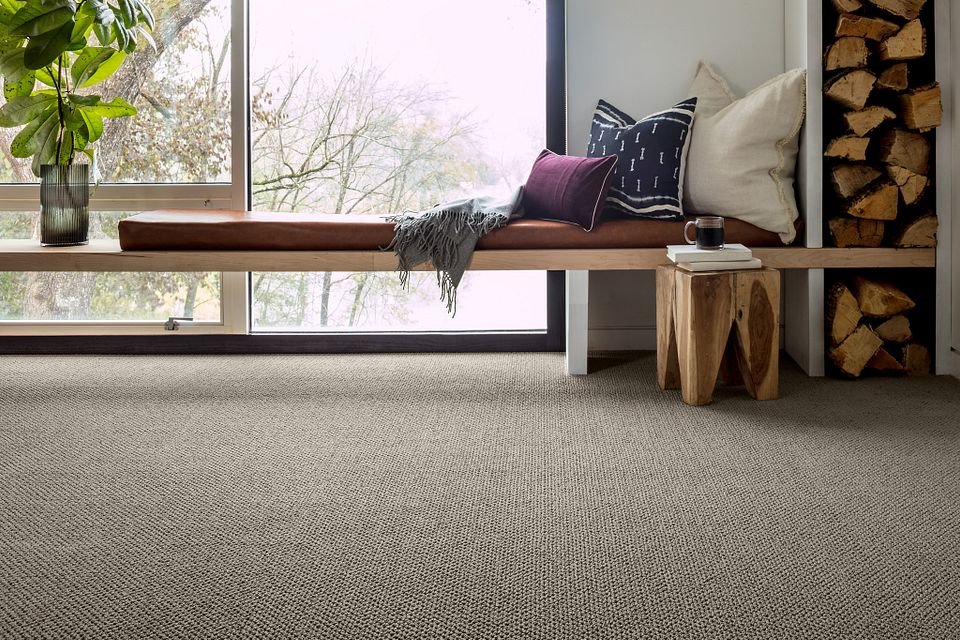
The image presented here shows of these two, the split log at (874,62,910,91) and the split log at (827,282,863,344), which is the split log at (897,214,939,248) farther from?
the split log at (874,62,910,91)

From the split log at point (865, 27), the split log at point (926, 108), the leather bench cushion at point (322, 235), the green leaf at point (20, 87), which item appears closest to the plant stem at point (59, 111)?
the green leaf at point (20, 87)

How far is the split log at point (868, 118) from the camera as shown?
11.1 feet

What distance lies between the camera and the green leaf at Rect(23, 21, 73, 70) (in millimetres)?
3414

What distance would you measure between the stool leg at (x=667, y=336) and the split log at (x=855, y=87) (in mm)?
937

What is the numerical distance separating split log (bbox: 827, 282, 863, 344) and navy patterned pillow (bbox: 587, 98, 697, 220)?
678 millimetres

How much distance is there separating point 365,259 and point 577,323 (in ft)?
2.92

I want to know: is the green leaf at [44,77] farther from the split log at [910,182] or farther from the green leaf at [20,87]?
the split log at [910,182]

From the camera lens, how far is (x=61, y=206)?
3.66m

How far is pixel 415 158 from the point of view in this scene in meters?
4.16

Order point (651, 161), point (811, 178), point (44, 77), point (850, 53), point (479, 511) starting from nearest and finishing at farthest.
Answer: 1. point (479, 511)
2. point (850, 53)
3. point (811, 178)
4. point (651, 161)
5. point (44, 77)

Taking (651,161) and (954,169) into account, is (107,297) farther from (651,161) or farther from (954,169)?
(954,169)

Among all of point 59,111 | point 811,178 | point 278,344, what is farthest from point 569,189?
point 59,111

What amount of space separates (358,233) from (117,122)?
5.02ft

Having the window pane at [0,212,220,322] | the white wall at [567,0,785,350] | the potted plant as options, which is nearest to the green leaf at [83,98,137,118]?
the potted plant
